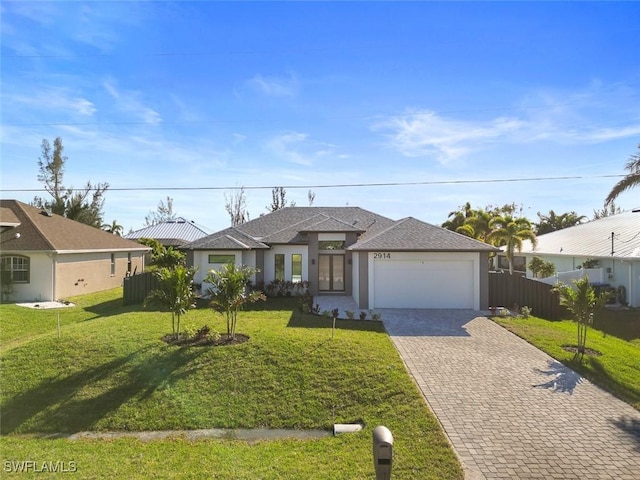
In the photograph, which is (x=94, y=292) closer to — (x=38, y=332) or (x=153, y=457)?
(x=38, y=332)

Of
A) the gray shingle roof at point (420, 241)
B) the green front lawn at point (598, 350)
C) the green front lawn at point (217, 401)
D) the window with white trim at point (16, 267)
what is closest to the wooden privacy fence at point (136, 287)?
the window with white trim at point (16, 267)

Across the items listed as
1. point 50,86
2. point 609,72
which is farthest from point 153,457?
point 609,72

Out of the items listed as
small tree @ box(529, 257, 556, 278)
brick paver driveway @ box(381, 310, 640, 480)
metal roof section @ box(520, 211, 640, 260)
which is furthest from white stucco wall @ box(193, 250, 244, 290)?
small tree @ box(529, 257, 556, 278)

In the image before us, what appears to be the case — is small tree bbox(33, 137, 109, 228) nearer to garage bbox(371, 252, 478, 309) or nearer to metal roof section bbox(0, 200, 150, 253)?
metal roof section bbox(0, 200, 150, 253)

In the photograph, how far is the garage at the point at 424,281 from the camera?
16516mm

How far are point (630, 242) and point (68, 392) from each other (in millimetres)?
26781

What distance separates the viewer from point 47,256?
1914 centimetres

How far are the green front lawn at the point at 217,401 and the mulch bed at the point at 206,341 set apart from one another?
0.93 ft

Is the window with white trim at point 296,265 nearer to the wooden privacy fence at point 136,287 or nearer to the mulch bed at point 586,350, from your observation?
the wooden privacy fence at point 136,287

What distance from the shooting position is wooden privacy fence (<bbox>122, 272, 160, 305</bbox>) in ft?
61.2

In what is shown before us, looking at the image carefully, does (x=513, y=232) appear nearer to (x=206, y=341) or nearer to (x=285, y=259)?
(x=285, y=259)

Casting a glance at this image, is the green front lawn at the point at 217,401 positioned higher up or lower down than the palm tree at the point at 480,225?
lower down

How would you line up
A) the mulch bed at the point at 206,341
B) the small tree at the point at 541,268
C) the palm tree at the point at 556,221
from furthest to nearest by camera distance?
the palm tree at the point at 556,221, the small tree at the point at 541,268, the mulch bed at the point at 206,341

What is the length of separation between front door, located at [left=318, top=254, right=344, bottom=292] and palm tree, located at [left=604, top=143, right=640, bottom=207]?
1306cm
